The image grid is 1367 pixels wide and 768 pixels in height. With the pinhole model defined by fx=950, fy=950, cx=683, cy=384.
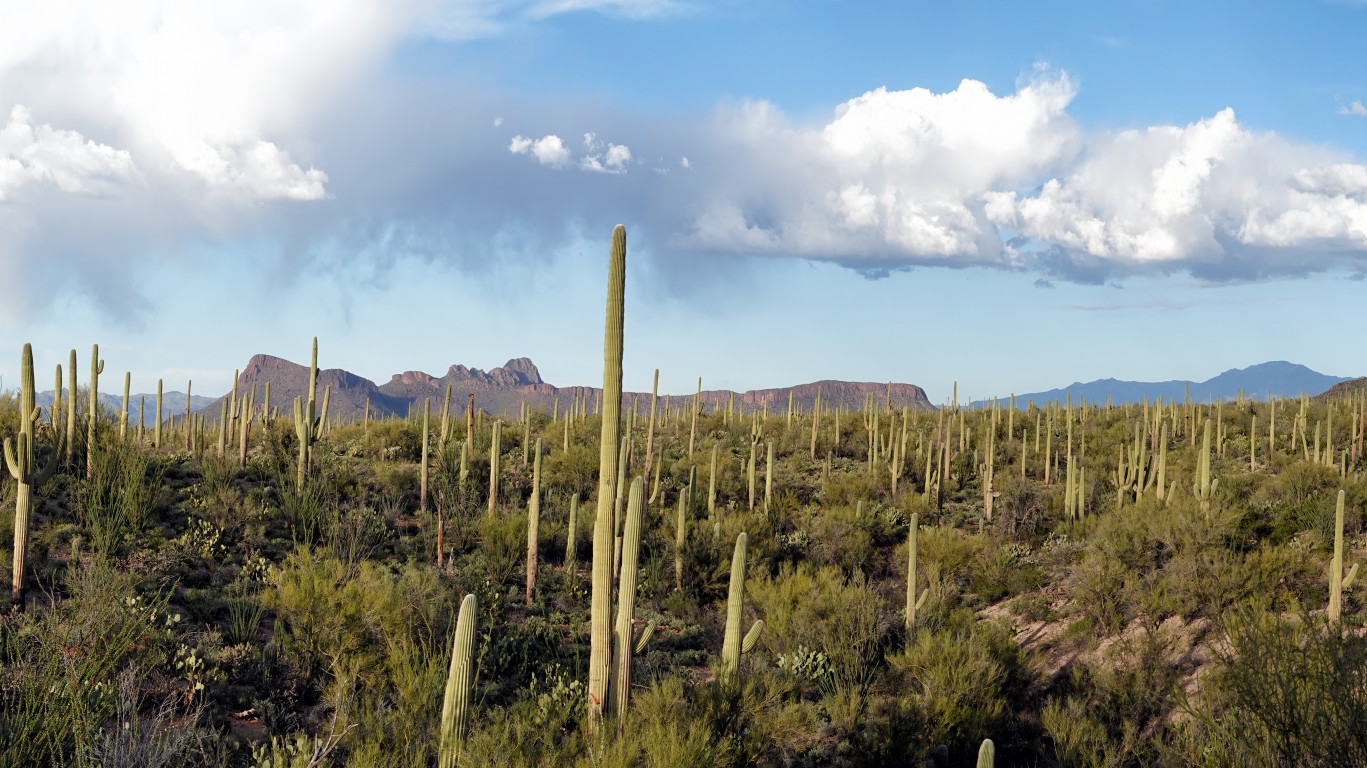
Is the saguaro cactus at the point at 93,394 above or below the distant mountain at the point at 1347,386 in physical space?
below

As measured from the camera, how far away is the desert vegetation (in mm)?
8570

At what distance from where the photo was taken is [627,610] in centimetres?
943

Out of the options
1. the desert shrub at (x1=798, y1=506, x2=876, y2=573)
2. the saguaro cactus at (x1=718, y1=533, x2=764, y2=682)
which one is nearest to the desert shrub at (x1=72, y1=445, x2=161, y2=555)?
the saguaro cactus at (x1=718, y1=533, x2=764, y2=682)

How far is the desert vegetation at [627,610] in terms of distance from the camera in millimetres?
8570

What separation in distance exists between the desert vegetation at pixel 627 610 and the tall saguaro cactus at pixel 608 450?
0.03 m

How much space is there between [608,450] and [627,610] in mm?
1870

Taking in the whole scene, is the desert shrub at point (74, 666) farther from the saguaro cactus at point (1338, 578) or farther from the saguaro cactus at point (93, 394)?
the saguaro cactus at point (1338, 578)

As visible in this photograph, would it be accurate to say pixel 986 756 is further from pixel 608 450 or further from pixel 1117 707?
pixel 1117 707

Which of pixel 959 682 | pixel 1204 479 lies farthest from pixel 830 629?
pixel 1204 479

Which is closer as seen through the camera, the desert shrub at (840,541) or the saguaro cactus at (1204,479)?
the saguaro cactus at (1204,479)

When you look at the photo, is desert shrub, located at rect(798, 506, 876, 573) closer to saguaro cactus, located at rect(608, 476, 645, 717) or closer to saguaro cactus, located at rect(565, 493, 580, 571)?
saguaro cactus, located at rect(565, 493, 580, 571)

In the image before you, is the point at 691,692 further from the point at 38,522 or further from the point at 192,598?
the point at 38,522

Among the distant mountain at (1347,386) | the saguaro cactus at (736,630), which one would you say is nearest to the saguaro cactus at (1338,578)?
the saguaro cactus at (736,630)

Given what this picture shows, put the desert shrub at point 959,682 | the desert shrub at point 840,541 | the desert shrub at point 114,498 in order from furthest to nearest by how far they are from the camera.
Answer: the desert shrub at point 840,541
the desert shrub at point 114,498
the desert shrub at point 959,682
